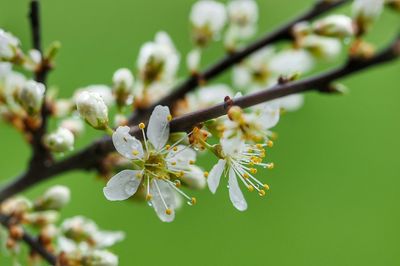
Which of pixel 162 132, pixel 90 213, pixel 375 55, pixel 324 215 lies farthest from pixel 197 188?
pixel 324 215

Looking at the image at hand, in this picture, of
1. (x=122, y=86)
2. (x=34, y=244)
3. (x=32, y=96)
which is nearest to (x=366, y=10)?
(x=122, y=86)

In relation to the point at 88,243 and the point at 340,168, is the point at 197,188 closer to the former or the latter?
the point at 88,243

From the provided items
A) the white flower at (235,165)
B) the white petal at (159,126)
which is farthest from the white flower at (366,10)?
the white petal at (159,126)

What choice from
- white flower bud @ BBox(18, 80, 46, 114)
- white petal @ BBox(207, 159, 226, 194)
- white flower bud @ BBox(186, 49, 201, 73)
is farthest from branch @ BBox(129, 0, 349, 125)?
white petal @ BBox(207, 159, 226, 194)

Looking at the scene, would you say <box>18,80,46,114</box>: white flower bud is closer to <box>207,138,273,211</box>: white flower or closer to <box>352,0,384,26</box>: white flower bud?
<box>207,138,273,211</box>: white flower

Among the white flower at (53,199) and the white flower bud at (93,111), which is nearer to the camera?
the white flower bud at (93,111)

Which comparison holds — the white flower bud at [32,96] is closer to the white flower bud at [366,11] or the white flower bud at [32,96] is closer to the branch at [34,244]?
the branch at [34,244]

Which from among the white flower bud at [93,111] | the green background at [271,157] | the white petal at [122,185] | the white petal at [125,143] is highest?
the white flower bud at [93,111]
